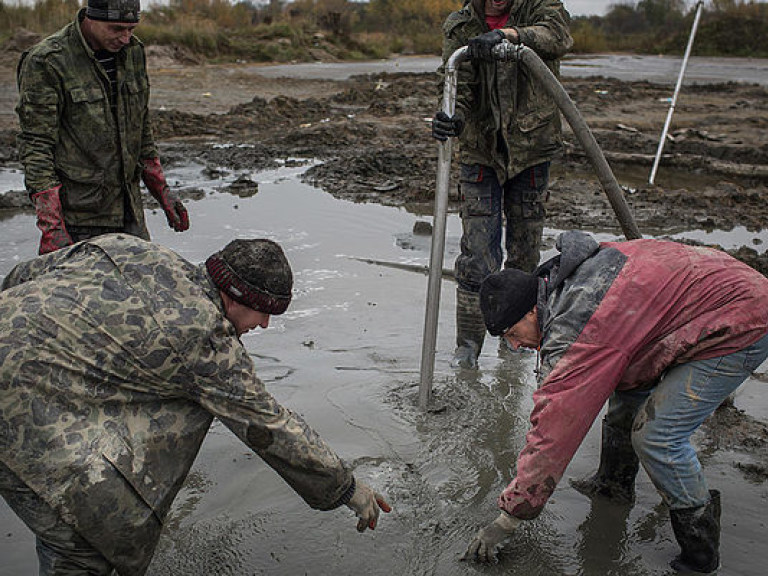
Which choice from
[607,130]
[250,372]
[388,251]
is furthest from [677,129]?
[250,372]

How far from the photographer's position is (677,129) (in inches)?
526

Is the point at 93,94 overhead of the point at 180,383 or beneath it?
Answer: overhead

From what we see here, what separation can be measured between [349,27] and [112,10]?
118 feet

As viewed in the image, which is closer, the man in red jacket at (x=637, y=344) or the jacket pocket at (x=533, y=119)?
the man in red jacket at (x=637, y=344)

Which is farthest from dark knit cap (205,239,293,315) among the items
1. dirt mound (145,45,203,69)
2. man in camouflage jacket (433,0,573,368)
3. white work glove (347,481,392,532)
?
dirt mound (145,45,203,69)

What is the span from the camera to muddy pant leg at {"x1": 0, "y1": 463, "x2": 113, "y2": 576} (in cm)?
214

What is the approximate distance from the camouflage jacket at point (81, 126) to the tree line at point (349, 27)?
22.0 metres

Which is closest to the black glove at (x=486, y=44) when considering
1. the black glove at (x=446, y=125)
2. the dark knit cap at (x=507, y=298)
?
the black glove at (x=446, y=125)

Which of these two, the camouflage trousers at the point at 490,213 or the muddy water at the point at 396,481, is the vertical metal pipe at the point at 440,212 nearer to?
the muddy water at the point at 396,481

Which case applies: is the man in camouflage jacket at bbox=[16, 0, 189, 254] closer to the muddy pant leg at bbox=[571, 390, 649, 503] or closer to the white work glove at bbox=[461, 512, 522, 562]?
the white work glove at bbox=[461, 512, 522, 562]

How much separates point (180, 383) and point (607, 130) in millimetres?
12259

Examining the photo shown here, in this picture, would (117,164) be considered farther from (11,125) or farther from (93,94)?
(11,125)

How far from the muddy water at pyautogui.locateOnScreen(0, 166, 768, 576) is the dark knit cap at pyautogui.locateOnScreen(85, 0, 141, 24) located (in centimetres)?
194

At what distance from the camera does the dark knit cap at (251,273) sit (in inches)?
87.7
